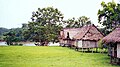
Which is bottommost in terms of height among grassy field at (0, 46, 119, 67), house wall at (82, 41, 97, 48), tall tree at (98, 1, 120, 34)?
grassy field at (0, 46, 119, 67)

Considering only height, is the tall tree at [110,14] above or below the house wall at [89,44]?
above

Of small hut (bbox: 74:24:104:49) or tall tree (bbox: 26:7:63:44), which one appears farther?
tall tree (bbox: 26:7:63:44)

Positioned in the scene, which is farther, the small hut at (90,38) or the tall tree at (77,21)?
the tall tree at (77,21)

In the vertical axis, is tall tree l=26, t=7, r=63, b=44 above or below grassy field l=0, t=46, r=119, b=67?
above

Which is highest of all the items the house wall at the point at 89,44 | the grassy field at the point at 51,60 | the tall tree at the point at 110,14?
the tall tree at the point at 110,14

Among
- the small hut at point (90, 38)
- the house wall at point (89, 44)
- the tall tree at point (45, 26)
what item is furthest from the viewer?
the tall tree at point (45, 26)

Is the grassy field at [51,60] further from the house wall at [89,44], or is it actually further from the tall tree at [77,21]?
the tall tree at [77,21]

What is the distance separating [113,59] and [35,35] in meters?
37.8

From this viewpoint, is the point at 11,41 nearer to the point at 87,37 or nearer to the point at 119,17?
the point at 87,37

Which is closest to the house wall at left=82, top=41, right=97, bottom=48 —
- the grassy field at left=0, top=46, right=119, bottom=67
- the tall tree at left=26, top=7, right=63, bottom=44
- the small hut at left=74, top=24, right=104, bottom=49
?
Answer: the small hut at left=74, top=24, right=104, bottom=49

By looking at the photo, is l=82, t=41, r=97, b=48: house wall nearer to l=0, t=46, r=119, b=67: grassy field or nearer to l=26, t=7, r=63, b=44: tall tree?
l=0, t=46, r=119, b=67: grassy field

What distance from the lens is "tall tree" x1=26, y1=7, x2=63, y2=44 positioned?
61013mm

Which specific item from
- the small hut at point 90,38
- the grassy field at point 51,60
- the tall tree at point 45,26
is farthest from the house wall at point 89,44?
the tall tree at point 45,26

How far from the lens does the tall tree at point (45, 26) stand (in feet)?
200
